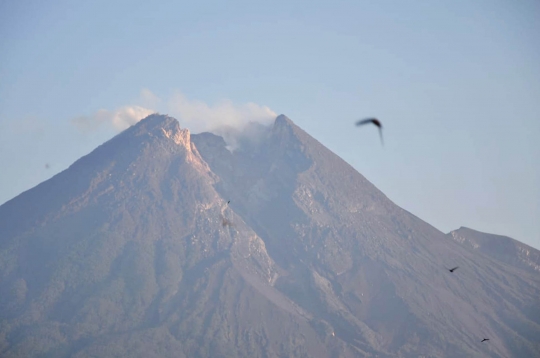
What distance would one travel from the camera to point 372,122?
56438mm
